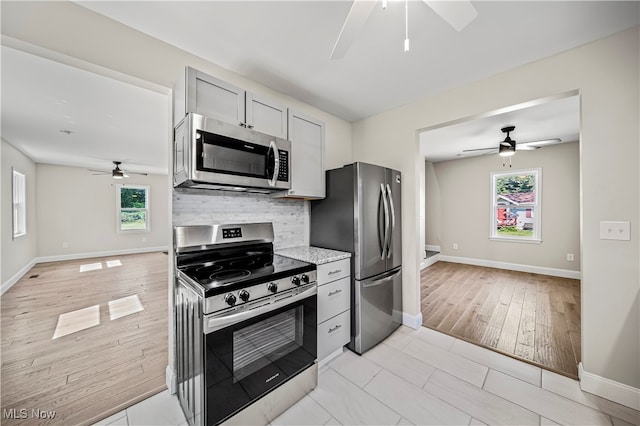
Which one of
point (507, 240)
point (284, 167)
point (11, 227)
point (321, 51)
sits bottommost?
point (507, 240)

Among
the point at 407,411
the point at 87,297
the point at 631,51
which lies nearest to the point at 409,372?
the point at 407,411

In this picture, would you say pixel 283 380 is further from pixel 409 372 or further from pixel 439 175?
pixel 439 175

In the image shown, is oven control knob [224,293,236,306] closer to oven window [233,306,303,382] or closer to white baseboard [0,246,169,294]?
oven window [233,306,303,382]

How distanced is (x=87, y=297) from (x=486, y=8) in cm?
584

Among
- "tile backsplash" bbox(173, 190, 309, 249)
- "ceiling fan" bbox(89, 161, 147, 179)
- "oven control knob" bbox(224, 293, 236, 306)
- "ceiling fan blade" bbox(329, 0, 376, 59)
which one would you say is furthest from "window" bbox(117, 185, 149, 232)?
"ceiling fan blade" bbox(329, 0, 376, 59)

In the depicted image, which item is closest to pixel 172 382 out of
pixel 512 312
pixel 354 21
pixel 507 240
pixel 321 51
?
pixel 354 21

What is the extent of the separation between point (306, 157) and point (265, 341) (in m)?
1.63

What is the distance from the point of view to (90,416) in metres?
1.62

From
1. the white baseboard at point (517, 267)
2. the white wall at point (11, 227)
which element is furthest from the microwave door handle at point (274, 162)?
the white baseboard at point (517, 267)

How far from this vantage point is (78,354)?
231 centimetres

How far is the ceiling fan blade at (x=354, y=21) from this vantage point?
110cm

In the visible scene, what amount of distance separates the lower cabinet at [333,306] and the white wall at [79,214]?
5.21 metres

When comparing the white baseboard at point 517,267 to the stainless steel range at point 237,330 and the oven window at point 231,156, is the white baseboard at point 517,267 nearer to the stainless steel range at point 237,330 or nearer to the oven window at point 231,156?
the stainless steel range at point 237,330

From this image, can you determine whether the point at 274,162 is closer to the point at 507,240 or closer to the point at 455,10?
the point at 455,10
